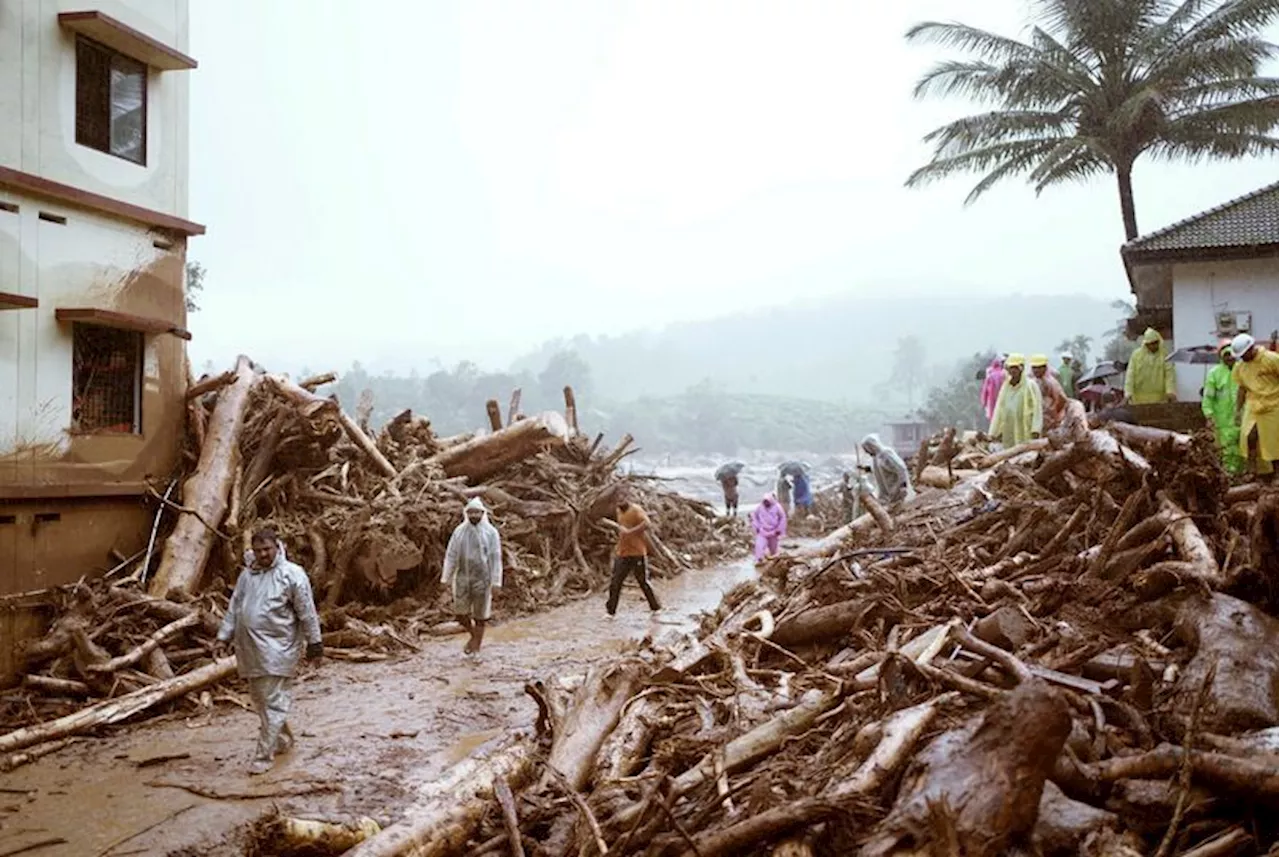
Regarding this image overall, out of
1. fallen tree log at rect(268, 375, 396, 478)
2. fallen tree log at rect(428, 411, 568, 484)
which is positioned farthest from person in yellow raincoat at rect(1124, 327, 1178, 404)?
fallen tree log at rect(268, 375, 396, 478)

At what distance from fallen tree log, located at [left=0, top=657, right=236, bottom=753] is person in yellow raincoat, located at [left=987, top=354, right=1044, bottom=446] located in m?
10.2

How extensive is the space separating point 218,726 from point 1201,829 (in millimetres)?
→ 7949

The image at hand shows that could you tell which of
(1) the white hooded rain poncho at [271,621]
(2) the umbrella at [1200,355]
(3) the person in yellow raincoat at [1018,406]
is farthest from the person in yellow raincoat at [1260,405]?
(1) the white hooded rain poncho at [271,621]

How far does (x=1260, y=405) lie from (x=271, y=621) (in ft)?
30.9

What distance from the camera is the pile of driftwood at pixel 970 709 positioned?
11.0 ft

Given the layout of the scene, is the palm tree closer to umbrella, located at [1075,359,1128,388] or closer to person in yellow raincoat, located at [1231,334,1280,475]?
umbrella, located at [1075,359,1128,388]

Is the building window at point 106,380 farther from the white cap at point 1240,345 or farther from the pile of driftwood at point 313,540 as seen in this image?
the white cap at point 1240,345

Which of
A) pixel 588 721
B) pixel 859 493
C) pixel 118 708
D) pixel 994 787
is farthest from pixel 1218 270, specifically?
pixel 118 708

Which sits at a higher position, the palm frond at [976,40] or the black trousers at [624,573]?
the palm frond at [976,40]

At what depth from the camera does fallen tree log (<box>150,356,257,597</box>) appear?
11.6 meters

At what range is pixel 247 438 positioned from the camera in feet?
45.5

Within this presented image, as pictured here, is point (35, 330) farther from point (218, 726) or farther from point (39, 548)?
point (218, 726)

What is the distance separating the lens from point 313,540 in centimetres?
1289

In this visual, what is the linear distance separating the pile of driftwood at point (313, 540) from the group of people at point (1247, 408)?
936cm
